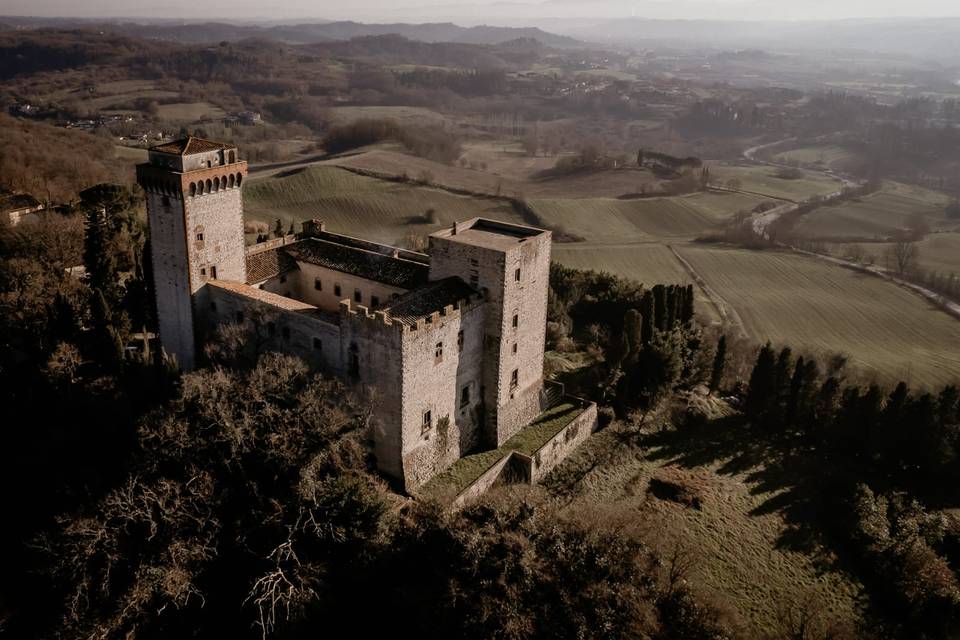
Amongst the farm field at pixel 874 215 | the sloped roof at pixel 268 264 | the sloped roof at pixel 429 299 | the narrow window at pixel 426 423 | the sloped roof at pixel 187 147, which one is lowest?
the farm field at pixel 874 215

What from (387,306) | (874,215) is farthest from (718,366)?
(874,215)

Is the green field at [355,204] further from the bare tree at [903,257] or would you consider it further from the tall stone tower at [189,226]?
the bare tree at [903,257]

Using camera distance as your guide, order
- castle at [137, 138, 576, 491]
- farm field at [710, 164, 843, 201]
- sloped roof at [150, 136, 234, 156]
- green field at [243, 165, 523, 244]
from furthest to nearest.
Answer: farm field at [710, 164, 843, 201] < green field at [243, 165, 523, 244] < sloped roof at [150, 136, 234, 156] < castle at [137, 138, 576, 491]

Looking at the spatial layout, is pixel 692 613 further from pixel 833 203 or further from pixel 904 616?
pixel 833 203

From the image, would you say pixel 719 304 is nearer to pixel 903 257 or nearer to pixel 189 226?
pixel 903 257

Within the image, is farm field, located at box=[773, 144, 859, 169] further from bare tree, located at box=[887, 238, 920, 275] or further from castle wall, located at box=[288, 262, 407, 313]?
castle wall, located at box=[288, 262, 407, 313]

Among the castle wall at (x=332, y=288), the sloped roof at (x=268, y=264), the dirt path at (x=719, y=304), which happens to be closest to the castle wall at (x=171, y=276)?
the sloped roof at (x=268, y=264)

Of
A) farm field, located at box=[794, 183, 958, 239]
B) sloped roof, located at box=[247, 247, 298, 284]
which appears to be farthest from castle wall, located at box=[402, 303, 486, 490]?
farm field, located at box=[794, 183, 958, 239]

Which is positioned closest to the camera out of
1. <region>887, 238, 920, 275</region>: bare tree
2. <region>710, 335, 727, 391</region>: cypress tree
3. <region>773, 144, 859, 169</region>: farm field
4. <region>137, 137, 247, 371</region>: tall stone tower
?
<region>137, 137, 247, 371</region>: tall stone tower
